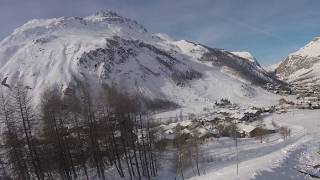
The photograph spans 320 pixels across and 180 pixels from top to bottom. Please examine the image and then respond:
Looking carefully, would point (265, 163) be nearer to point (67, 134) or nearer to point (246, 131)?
point (67, 134)

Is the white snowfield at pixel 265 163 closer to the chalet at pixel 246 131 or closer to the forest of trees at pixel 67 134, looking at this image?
the forest of trees at pixel 67 134

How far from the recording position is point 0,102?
50.1 metres

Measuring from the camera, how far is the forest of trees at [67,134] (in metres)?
50.7

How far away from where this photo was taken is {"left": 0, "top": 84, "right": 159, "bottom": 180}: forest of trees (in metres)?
50.7

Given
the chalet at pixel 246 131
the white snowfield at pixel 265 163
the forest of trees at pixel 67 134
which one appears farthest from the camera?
the chalet at pixel 246 131

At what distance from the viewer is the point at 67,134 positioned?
58375mm

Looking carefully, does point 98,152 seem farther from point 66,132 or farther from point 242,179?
point 242,179

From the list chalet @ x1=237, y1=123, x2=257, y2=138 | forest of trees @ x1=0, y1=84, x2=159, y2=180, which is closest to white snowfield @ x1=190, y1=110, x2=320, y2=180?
forest of trees @ x1=0, y1=84, x2=159, y2=180

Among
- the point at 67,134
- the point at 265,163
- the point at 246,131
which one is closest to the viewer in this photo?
the point at 265,163

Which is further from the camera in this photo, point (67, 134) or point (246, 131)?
point (246, 131)

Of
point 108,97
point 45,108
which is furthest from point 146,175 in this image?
point 45,108

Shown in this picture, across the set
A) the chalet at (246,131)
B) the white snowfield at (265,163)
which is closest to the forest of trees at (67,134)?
the white snowfield at (265,163)

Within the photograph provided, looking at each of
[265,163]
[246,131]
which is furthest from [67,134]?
[246,131]

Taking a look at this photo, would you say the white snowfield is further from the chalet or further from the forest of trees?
the chalet
